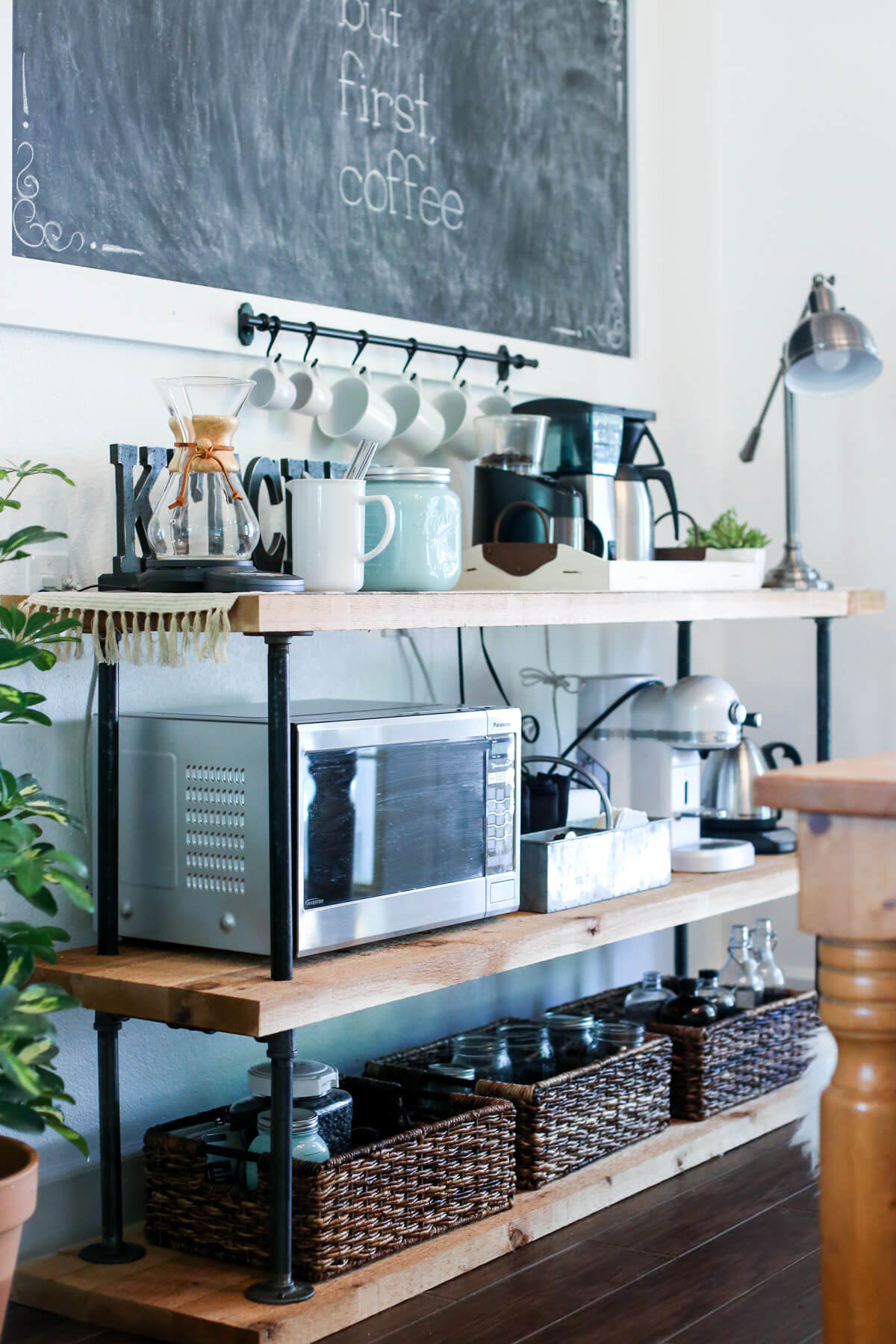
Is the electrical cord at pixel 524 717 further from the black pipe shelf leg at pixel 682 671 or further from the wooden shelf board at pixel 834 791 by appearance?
the wooden shelf board at pixel 834 791

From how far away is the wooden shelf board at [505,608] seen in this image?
1907 mm

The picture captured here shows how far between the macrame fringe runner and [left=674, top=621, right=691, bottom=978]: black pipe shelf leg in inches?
66.5

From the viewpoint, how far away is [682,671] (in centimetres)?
359

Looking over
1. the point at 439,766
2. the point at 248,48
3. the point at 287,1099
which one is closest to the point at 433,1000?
the point at 439,766

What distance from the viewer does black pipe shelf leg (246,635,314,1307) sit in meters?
1.97

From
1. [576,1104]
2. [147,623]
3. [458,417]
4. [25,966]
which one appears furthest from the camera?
[458,417]

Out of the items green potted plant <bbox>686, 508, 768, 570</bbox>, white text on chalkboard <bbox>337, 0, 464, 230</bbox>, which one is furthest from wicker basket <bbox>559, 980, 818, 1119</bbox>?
white text on chalkboard <bbox>337, 0, 464, 230</bbox>

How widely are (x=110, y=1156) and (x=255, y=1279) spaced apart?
267mm

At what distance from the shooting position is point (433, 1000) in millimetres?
2953

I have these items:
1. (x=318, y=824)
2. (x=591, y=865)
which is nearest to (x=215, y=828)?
(x=318, y=824)

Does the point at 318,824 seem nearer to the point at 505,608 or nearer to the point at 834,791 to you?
the point at 505,608

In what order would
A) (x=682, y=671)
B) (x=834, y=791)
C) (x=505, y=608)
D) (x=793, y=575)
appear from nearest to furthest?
1. (x=834, y=791)
2. (x=505, y=608)
3. (x=793, y=575)
4. (x=682, y=671)

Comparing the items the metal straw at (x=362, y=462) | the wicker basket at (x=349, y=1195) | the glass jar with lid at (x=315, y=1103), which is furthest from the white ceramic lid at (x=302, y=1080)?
the metal straw at (x=362, y=462)

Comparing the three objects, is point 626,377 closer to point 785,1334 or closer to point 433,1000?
point 433,1000
